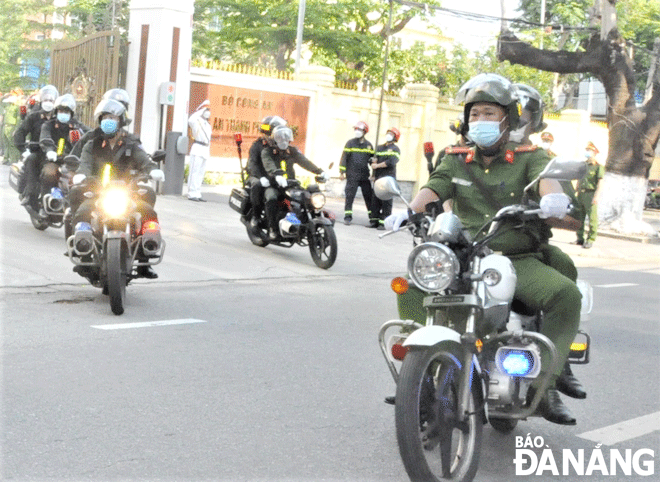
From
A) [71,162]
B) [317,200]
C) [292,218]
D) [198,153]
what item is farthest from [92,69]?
[71,162]

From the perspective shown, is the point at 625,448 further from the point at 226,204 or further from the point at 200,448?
the point at 226,204

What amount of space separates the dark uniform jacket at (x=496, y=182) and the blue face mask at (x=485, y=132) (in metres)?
0.16

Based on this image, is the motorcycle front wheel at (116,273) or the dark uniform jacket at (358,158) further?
the dark uniform jacket at (358,158)

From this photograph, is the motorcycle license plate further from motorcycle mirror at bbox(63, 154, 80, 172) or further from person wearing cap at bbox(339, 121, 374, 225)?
person wearing cap at bbox(339, 121, 374, 225)

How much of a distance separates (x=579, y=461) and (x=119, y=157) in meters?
5.35

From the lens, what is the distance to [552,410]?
4.74 meters

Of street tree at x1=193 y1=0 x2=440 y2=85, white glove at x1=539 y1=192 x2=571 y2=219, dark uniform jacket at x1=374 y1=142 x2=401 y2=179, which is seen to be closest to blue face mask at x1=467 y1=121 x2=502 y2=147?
white glove at x1=539 y1=192 x2=571 y2=219

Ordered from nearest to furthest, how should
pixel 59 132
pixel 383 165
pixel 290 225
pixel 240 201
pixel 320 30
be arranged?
1. pixel 290 225
2. pixel 59 132
3. pixel 240 201
4. pixel 383 165
5. pixel 320 30

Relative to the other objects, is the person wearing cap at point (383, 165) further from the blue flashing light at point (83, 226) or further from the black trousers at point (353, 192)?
the blue flashing light at point (83, 226)

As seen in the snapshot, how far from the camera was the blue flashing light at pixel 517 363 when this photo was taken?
4.41 metres

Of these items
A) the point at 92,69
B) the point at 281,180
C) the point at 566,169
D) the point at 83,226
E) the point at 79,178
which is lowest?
the point at 83,226

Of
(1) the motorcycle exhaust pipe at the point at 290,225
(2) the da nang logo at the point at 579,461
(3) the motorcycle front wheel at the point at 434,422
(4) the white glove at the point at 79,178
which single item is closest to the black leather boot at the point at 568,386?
(2) the da nang logo at the point at 579,461

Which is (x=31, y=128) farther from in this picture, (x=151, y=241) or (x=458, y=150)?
(x=458, y=150)

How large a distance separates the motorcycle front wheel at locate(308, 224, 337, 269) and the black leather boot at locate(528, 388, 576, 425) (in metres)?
7.26
